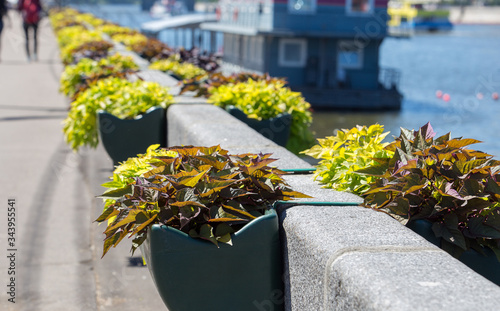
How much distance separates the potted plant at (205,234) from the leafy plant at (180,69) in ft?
20.7

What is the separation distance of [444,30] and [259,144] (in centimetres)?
13096

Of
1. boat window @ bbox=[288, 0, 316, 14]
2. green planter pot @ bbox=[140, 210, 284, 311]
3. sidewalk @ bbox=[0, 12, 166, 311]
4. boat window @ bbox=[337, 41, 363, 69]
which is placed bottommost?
boat window @ bbox=[337, 41, 363, 69]

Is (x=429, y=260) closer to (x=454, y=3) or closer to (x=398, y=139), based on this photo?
(x=398, y=139)

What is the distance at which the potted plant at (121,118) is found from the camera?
5711mm

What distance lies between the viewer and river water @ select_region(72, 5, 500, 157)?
3391 cm

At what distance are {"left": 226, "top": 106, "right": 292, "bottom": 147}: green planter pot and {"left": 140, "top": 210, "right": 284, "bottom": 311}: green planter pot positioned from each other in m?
2.72

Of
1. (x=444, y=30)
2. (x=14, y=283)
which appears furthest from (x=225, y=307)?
(x=444, y=30)

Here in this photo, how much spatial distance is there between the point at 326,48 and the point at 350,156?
35220mm

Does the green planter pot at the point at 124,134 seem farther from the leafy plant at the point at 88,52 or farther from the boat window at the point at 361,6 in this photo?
the boat window at the point at 361,6

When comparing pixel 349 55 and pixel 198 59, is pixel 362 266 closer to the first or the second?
pixel 198 59

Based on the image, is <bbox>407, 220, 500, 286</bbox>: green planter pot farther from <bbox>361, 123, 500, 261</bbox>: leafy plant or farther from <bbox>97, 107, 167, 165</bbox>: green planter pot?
<bbox>97, 107, 167, 165</bbox>: green planter pot

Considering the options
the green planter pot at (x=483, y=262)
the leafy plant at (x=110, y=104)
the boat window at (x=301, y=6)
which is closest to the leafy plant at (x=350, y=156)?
the green planter pot at (x=483, y=262)

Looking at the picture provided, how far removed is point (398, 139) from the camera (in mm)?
3514

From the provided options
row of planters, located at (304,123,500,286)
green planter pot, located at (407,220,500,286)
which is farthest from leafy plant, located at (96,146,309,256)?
green planter pot, located at (407,220,500,286)
